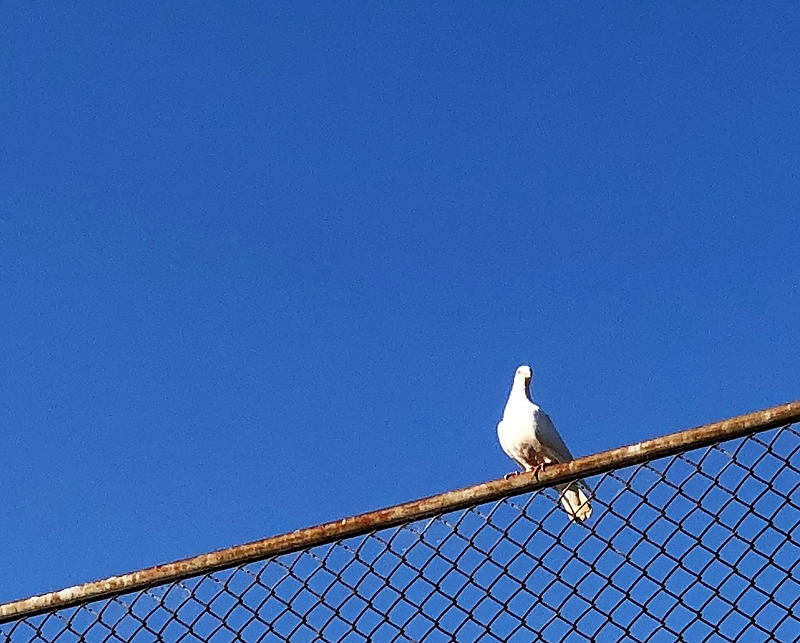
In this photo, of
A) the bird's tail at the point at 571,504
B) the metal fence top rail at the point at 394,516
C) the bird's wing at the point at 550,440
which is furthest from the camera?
the bird's wing at the point at 550,440

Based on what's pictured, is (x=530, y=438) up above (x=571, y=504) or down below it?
below

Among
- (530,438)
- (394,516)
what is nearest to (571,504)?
(394,516)

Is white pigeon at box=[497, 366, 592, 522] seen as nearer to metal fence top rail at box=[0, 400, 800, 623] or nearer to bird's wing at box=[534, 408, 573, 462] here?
bird's wing at box=[534, 408, 573, 462]

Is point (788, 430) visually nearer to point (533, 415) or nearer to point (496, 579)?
point (496, 579)

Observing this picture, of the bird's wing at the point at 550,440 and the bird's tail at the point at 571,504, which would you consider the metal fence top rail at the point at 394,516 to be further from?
the bird's wing at the point at 550,440

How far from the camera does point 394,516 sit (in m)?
2.50

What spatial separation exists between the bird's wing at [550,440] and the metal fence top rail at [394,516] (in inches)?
172

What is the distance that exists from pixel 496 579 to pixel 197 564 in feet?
1.96

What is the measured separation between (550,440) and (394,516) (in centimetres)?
444

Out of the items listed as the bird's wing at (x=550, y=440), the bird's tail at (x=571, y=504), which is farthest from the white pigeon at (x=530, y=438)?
the bird's tail at (x=571, y=504)

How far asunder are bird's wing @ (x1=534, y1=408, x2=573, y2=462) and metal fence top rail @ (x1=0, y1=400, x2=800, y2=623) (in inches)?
172

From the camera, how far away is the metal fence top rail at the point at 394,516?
2.42 meters

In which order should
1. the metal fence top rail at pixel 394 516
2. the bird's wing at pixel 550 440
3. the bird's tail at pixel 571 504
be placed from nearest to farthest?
1. the metal fence top rail at pixel 394 516
2. the bird's tail at pixel 571 504
3. the bird's wing at pixel 550 440

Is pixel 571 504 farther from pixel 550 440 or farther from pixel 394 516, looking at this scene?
pixel 550 440
